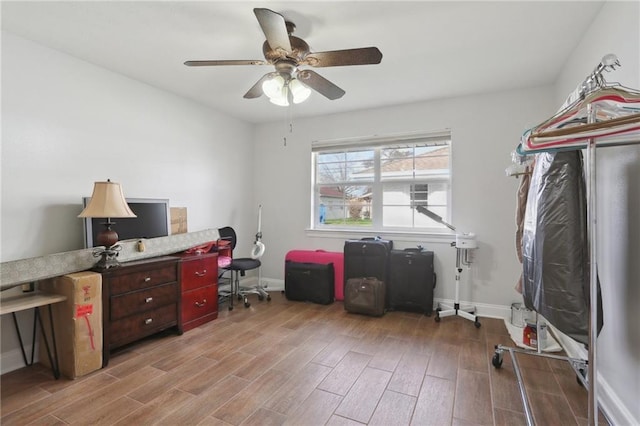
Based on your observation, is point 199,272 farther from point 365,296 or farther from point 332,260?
point 365,296

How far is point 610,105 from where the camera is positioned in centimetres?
131

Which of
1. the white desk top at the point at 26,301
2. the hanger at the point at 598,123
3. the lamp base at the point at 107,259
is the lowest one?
the white desk top at the point at 26,301

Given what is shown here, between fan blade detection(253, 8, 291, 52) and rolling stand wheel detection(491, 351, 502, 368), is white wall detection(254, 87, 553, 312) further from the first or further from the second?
fan blade detection(253, 8, 291, 52)

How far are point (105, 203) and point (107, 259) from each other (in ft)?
1.46

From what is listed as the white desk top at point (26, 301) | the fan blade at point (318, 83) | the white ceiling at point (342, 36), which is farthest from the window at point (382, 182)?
the white desk top at point (26, 301)

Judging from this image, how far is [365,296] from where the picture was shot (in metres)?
3.34

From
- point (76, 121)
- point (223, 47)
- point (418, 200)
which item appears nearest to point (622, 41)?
point (418, 200)

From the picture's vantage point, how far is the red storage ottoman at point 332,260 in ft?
12.7

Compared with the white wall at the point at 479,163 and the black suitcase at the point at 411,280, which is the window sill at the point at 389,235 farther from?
the black suitcase at the point at 411,280

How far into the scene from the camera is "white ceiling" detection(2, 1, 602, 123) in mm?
1944

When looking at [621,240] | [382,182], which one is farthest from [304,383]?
[382,182]

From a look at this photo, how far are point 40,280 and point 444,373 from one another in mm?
2977

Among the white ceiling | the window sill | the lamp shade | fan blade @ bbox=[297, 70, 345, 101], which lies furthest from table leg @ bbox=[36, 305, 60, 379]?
the window sill

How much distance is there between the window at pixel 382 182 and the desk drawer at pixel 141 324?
7.31ft
